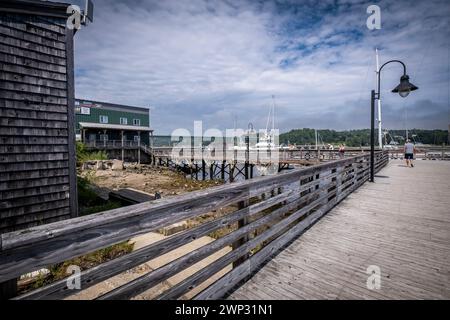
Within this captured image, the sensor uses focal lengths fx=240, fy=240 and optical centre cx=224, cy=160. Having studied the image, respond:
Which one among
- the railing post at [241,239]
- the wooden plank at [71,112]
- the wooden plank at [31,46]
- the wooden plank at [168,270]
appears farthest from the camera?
the wooden plank at [71,112]

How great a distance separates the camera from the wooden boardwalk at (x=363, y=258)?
2.66 m

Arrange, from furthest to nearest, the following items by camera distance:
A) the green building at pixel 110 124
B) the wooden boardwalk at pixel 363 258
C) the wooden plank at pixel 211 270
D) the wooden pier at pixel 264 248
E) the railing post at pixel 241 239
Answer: the green building at pixel 110 124
the railing post at pixel 241 239
the wooden boardwalk at pixel 363 258
the wooden plank at pixel 211 270
the wooden pier at pixel 264 248

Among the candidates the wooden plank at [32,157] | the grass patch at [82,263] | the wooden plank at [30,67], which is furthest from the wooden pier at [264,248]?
the wooden plank at [30,67]

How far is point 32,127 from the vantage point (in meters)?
5.32

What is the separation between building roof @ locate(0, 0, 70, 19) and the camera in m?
5.02

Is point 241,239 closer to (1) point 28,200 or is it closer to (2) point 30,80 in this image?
(1) point 28,200

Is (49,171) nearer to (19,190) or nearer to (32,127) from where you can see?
(19,190)

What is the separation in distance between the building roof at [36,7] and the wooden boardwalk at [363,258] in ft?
22.8

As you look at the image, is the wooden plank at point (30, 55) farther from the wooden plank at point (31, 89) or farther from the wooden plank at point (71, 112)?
the wooden plank at point (31, 89)

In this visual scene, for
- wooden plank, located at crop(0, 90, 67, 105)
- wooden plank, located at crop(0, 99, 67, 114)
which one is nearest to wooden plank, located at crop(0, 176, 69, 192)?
wooden plank, located at crop(0, 99, 67, 114)

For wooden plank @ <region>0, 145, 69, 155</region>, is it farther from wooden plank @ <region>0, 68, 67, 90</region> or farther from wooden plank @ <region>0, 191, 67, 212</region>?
wooden plank @ <region>0, 68, 67, 90</region>

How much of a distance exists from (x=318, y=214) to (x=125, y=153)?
110ft

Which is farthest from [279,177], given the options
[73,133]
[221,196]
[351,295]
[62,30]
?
[62,30]
